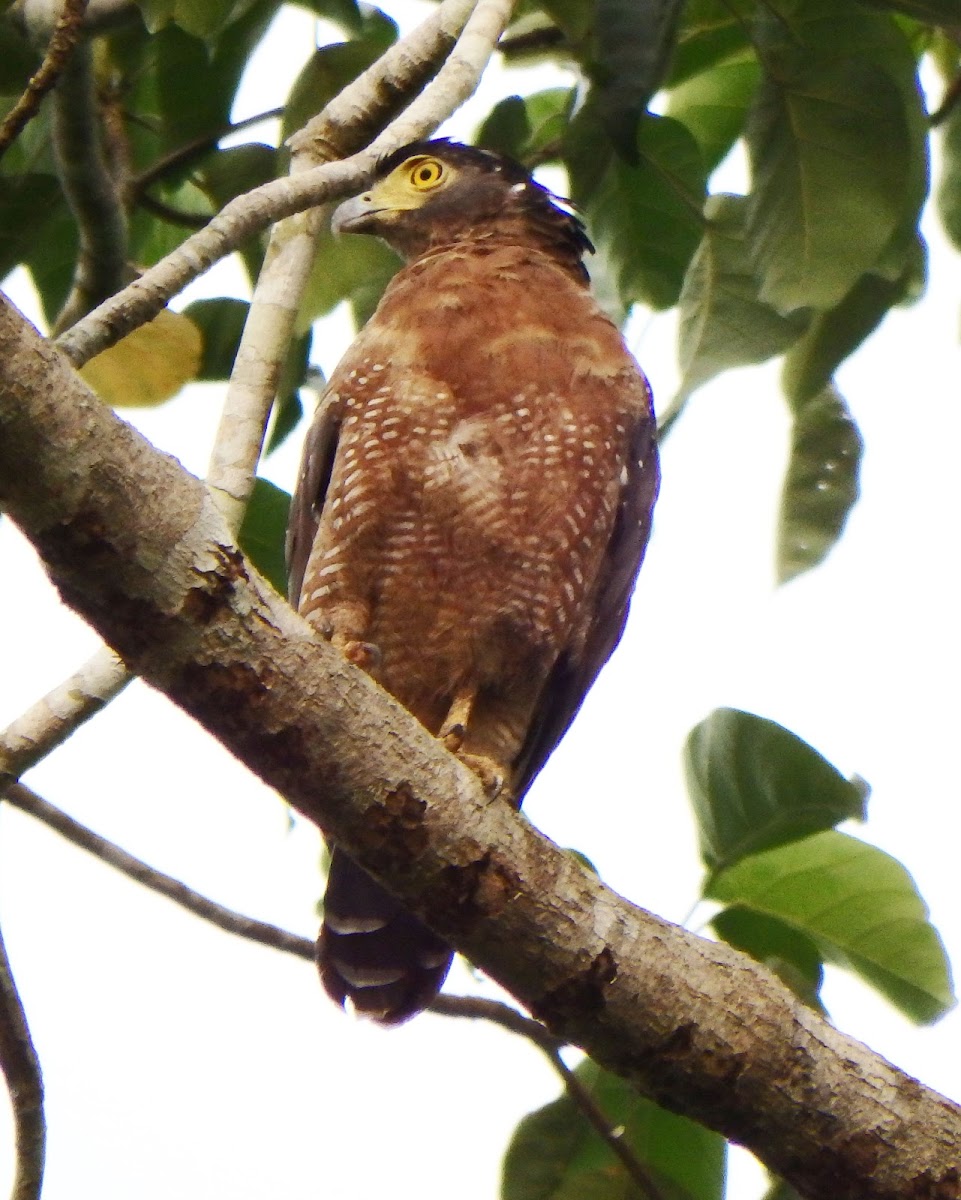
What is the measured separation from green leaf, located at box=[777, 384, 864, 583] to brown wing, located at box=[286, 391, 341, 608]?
131 centimetres

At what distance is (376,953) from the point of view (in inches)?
157

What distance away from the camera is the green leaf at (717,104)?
460 cm

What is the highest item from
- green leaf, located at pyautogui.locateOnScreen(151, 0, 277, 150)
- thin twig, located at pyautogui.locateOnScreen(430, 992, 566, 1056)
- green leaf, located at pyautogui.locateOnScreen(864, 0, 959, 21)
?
green leaf, located at pyautogui.locateOnScreen(151, 0, 277, 150)

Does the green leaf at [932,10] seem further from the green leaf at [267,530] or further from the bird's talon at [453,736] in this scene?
the bird's talon at [453,736]

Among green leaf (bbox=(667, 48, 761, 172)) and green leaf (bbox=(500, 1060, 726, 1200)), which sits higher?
green leaf (bbox=(667, 48, 761, 172))

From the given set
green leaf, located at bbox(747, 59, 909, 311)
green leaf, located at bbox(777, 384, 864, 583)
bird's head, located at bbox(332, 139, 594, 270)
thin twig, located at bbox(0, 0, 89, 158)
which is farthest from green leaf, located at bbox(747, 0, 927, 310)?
thin twig, located at bbox(0, 0, 89, 158)

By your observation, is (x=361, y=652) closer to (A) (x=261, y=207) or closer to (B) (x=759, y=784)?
(B) (x=759, y=784)

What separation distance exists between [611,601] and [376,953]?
114 centimetres

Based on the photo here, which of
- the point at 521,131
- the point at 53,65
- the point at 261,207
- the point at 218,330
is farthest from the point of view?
the point at 521,131

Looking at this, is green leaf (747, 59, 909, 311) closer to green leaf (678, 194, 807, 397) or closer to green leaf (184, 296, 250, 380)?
green leaf (678, 194, 807, 397)

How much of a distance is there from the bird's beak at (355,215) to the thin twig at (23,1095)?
7.77ft

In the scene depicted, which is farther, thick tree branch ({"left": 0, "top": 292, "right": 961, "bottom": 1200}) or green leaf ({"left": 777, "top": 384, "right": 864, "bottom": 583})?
green leaf ({"left": 777, "top": 384, "right": 864, "bottom": 583})

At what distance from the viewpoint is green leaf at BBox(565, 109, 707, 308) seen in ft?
13.7

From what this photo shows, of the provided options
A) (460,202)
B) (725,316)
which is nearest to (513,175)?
(460,202)
